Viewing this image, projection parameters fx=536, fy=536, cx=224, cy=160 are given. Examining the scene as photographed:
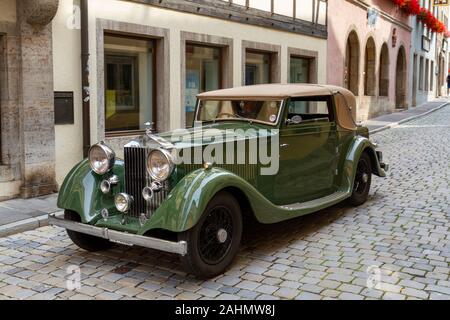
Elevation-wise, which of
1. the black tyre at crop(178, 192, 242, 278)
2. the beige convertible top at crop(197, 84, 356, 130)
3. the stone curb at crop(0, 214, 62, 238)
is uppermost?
the beige convertible top at crop(197, 84, 356, 130)

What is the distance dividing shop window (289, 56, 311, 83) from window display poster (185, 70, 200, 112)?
13.6ft

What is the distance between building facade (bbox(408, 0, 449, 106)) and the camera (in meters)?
28.9

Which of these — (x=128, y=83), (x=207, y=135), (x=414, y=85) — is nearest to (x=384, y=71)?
(x=414, y=85)

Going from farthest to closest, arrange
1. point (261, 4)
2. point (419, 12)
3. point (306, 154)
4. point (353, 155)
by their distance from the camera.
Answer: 1. point (419, 12)
2. point (261, 4)
3. point (353, 155)
4. point (306, 154)

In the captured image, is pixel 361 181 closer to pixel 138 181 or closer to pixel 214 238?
pixel 214 238

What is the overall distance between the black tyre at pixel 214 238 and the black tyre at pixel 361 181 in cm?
Answer: 276

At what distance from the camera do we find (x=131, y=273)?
468cm

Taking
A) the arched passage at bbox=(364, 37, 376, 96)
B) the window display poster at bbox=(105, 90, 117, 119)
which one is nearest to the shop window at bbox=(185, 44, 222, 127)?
Result: the window display poster at bbox=(105, 90, 117, 119)

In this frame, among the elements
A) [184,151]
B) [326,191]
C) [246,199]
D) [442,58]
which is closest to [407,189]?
[326,191]

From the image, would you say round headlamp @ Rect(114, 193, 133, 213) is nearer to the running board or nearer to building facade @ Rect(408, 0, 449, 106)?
the running board

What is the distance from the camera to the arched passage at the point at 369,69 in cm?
2131

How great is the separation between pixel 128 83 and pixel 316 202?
499cm

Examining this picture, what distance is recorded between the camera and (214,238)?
461 cm

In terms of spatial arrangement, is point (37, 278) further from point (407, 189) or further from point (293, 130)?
point (407, 189)
